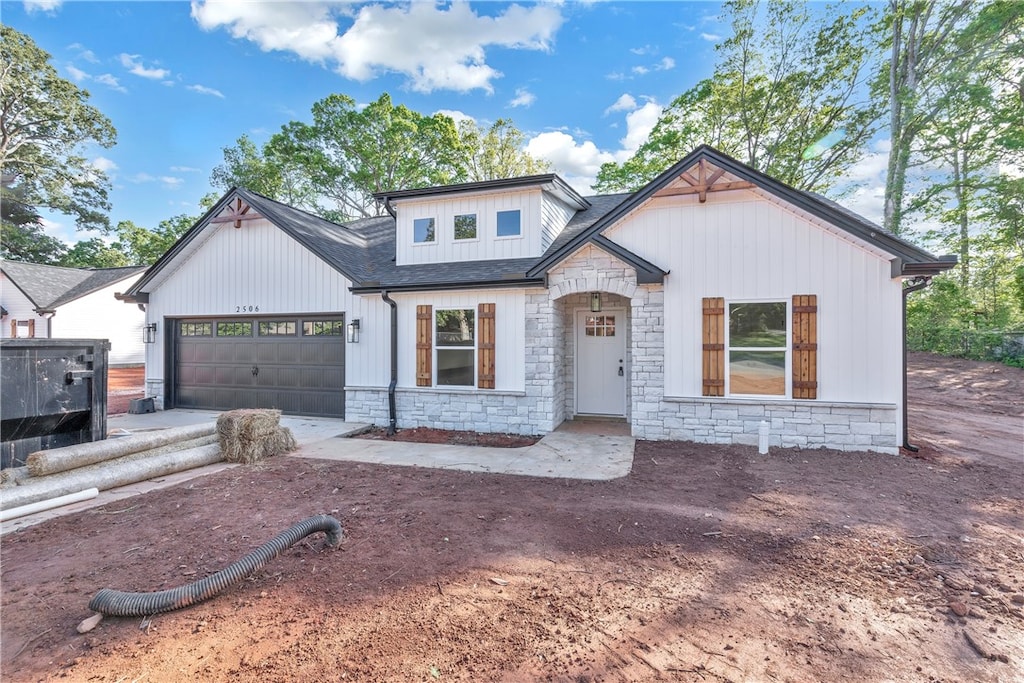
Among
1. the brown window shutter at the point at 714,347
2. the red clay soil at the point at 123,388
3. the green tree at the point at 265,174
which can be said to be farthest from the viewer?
the green tree at the point at 265,174

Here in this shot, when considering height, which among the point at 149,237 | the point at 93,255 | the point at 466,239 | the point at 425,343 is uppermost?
the point at 149,237

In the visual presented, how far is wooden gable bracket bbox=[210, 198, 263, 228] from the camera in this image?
33.5ft

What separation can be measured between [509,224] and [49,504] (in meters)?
8.20

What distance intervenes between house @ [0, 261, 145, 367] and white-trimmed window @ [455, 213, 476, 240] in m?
22.9

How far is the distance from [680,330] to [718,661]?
19.1ft

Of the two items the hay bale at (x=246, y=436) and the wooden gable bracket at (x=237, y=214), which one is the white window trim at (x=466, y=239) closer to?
the wooden gable bracket at (x=237, y=214)

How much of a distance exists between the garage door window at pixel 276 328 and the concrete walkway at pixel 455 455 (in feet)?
7.85

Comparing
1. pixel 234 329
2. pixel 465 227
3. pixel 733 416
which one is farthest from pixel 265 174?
pixel 733 416

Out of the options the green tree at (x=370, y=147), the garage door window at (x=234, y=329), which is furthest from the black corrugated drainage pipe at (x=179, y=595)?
the green tree at (x=370, y=147)

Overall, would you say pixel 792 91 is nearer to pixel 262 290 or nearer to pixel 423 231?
pixel 423 231

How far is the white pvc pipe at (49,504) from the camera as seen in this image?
14.1 ft

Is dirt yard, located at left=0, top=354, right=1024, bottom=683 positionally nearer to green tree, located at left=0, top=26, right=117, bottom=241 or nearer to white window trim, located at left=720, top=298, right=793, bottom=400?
white window trim, located at left=720, top=298, right=793, bottom=400

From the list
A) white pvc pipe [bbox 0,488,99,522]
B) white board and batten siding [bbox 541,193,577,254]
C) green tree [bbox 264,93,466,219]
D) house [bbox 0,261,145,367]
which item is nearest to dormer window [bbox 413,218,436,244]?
white board and batten siding [bbox 541,193,577,254]

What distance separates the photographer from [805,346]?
6902 millimetres
